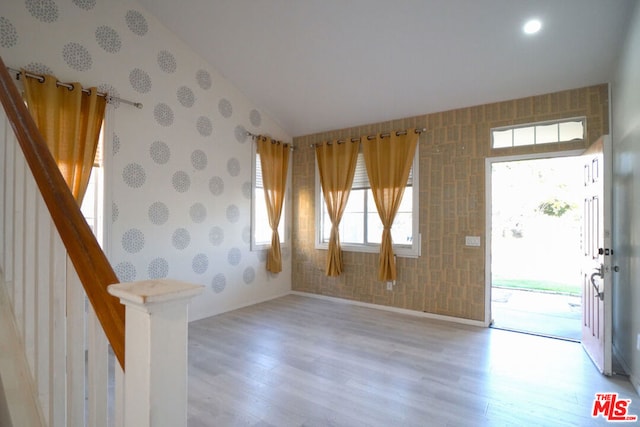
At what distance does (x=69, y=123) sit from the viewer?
3053 mm

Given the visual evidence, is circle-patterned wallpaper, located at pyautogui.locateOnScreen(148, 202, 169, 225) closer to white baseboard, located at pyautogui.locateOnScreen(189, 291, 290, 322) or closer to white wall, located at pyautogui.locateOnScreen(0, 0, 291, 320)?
white wall, located at pyautogui.locateOnScreen(0, 0, 291, 320)

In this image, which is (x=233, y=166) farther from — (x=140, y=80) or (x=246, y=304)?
(x=246, y=304)

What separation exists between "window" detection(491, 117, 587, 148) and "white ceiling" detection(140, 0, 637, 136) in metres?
0.38

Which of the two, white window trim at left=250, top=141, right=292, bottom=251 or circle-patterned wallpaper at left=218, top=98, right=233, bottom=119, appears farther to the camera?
white window trim at left=250, top=141, right=292, bottom=251

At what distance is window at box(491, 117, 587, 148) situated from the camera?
12.2 ft

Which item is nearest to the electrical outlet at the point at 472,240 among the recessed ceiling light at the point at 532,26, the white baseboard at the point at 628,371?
the white baseboard at the point at 628,371

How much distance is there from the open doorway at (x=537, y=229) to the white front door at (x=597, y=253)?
9.37 ft

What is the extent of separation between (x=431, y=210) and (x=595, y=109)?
6.69 feet

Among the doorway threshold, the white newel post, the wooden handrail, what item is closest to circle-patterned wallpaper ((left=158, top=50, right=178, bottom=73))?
the wooden handrail

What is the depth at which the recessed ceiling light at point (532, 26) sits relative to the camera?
3.03 metres

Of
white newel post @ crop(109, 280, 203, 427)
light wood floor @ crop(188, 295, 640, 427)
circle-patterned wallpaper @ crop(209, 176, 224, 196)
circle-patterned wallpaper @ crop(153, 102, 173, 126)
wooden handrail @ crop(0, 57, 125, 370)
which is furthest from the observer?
circle-patterned wallpaper @ crop(209, 176, 224, 196)

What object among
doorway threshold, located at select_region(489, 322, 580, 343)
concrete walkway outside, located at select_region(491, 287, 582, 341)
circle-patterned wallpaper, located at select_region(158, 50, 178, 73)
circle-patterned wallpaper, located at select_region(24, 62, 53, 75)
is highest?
circle-patterned wallpaper, located at select_region(158, 50, 178, 73)

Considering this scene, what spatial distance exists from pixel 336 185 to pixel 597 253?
3272mm

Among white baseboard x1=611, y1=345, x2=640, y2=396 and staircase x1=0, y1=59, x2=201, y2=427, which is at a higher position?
staircase x1=0, y1=59, x2=201, y2=427
